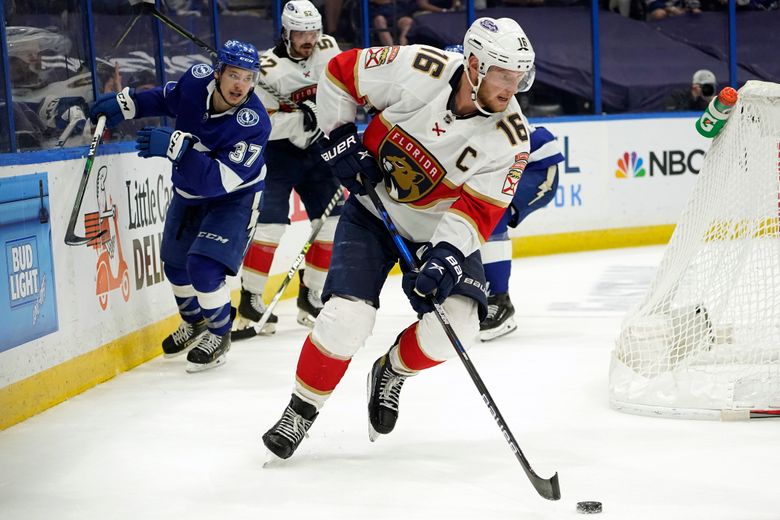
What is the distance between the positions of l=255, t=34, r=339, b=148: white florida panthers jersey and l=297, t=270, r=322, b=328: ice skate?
62cm

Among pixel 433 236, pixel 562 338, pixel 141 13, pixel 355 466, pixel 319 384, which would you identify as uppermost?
pixel 141 13

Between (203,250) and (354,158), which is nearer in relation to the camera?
(354,158)

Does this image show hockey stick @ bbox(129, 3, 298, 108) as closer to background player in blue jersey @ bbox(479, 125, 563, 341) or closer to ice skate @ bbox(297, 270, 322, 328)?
ice skate @ bbox(297, 270, 322, 328)

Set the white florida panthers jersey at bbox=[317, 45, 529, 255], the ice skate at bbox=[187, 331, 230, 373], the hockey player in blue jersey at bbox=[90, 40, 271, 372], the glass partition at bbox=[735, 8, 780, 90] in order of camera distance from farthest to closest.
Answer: the glass partition at bbox=[735, 8, 780, 90] → the ice skate at bbox=[187, 331, 230, 373] → the hockey player in blue jersey at bbox=[90, 40, 271, 372] → the white florida panthers jersey at bbox=[317, 45, 529, 255]

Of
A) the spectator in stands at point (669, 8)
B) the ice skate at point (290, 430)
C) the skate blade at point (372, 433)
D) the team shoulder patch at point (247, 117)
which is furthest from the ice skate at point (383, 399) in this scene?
the spectator in stands at point (669, 8)

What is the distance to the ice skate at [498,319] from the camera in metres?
4.56

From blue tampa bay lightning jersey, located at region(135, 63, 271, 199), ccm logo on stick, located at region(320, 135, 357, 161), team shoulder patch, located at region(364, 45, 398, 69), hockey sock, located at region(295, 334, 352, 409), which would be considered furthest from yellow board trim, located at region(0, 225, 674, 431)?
team shoulder patch, located at region(364, 45, 398, 69)

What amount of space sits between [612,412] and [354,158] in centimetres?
112

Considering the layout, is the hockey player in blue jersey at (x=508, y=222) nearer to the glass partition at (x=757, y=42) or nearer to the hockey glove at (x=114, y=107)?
the hockey glove at (x=114, y=107)

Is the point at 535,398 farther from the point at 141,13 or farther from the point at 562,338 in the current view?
the point at 141,13

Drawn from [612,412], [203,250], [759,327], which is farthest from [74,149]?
[759,327]

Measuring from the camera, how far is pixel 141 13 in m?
4.89

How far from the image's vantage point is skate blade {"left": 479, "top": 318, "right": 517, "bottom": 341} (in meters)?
4.56

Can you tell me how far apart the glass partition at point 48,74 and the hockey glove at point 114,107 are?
0.08 m
